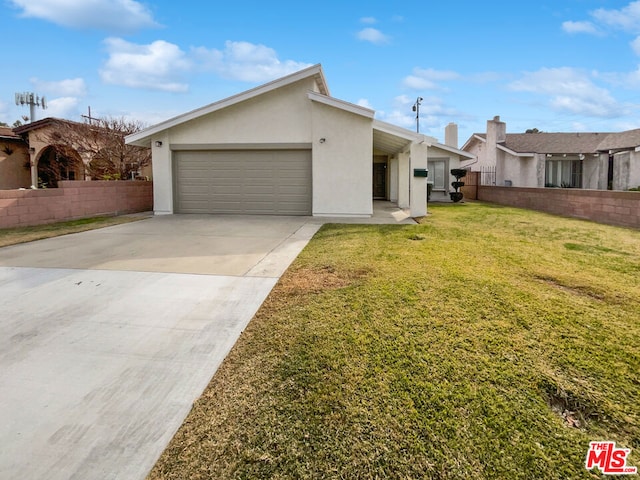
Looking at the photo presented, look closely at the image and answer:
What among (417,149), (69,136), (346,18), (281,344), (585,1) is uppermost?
(346,18)

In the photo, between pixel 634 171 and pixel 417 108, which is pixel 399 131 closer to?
pixel 634 171

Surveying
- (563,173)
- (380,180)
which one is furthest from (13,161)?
(563,173)

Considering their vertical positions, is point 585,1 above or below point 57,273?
above

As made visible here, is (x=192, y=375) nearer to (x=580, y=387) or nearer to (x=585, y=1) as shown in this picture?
(x=580, y=387)

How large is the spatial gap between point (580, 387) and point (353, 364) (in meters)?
1.64

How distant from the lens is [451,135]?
82.6ft

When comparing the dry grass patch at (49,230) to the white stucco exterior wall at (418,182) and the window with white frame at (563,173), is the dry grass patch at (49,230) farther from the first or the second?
the window with white frame at (563,173)

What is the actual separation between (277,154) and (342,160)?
7.61 feet

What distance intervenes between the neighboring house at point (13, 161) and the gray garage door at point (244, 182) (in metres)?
13.4

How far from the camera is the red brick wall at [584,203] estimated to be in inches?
416

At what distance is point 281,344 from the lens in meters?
3.39

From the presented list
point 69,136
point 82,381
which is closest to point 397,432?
point 82,381

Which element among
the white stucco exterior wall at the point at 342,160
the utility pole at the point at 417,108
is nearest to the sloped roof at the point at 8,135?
the white stucco exterior wall at the point at 342,160

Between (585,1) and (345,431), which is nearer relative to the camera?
(345,431)
